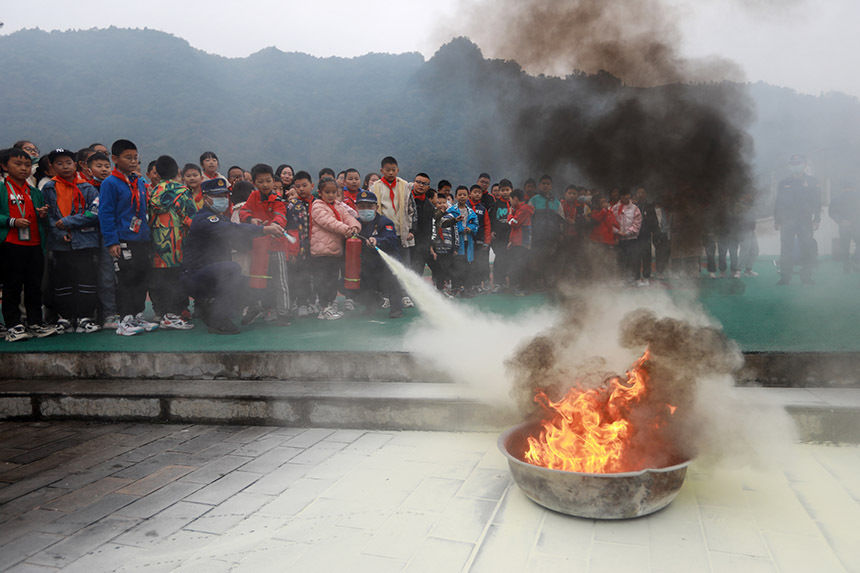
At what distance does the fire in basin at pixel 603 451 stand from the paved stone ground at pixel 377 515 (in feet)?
0.49

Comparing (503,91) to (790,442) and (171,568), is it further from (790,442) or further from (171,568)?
(171,568)

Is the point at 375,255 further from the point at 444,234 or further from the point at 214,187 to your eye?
the point at 214,187

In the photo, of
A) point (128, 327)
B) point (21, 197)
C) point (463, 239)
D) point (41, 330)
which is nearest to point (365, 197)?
point (463, 239)

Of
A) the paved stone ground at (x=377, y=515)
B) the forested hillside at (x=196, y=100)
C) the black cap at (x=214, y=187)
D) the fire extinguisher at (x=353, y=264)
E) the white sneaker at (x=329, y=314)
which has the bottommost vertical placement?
the paved stone ground at (x=377, y=515)

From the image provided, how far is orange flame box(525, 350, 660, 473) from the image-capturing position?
10.8ft

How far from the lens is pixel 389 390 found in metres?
4.95

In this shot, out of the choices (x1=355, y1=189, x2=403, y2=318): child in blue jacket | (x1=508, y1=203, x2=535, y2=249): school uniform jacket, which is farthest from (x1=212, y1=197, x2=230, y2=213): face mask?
(x1=508, y1=203, x2=535, y2=249): school uniform jacket

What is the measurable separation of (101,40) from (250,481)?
56.4m

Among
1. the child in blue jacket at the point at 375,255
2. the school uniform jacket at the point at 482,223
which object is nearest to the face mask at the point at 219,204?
the child in blue jacket at the point at 375,255

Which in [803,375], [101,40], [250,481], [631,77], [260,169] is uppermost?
[101,40]

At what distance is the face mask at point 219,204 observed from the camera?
6812mm

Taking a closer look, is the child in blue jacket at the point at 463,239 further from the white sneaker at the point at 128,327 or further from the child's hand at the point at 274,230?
the white sneaker at the point at 128,327

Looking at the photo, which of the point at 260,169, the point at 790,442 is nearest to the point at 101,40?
the point at 260,169

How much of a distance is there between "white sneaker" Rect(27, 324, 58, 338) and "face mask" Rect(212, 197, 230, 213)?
255 centimetres
